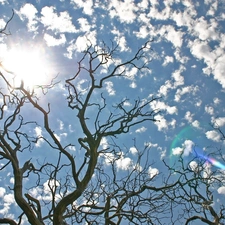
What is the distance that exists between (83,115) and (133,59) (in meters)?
2.37

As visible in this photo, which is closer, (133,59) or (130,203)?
(130,203)

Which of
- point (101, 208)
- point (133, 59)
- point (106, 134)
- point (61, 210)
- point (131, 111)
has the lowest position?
point (61, 210)

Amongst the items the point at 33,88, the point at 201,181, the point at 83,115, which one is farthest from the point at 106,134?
the point at 201,181

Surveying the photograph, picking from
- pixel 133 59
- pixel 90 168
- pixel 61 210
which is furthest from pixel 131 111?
pixel 61 210

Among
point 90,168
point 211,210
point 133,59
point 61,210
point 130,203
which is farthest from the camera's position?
point 133,59

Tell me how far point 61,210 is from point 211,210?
401 cm

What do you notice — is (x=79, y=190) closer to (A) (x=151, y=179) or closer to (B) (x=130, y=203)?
(B) (x=130, y=203)

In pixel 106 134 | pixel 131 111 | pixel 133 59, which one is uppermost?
pixel 133 59

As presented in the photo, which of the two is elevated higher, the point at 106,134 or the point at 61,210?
the point at 106,134

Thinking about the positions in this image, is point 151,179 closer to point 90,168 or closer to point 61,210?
point 90,168

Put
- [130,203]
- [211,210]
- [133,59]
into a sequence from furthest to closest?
[133,59], [211,210], [130,203]

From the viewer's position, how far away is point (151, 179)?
7.37 m

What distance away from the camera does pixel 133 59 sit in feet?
27.3

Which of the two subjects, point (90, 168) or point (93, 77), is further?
point (93, 77)
